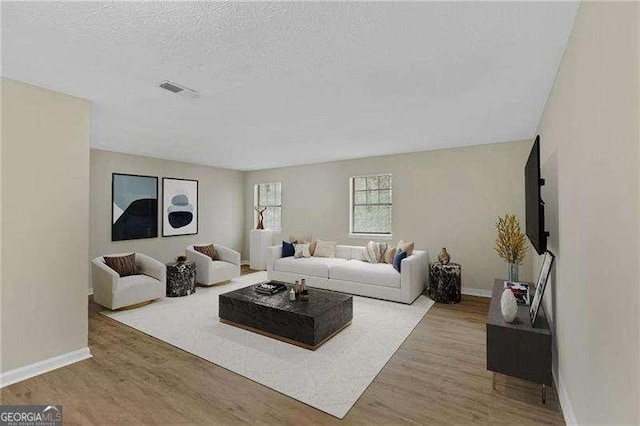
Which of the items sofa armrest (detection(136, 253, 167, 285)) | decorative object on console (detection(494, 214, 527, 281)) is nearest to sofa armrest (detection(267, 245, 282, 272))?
sofa armrest (detection(136, 253, 167, 285))

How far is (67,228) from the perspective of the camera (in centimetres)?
273

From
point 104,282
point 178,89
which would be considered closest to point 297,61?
point 178,89

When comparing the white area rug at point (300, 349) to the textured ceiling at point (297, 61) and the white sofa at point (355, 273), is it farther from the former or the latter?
the textured ceiling at point (297, 61)

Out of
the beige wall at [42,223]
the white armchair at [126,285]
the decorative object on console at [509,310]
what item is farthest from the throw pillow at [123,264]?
the decorative object on console at [509,310]

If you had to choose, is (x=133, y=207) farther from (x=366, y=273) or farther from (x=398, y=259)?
(x=398, y=259)

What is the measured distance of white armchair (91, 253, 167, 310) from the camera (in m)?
4.04

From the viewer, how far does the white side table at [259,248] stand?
23.2 ft

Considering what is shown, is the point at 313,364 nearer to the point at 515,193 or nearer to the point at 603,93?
the point at 603,93

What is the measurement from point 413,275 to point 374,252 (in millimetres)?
993

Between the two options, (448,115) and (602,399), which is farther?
(448,115)

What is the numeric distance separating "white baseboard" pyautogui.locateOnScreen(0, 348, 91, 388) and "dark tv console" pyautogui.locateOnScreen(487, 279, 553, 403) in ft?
11.8

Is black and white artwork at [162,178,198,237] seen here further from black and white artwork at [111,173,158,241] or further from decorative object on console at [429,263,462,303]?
decorative object on console at [429,263,462,303]

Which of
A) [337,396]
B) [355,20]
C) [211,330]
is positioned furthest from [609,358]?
[211,330]

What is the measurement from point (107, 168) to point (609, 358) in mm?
6525
